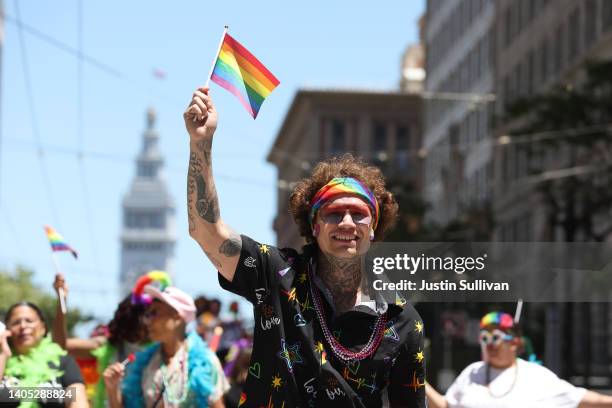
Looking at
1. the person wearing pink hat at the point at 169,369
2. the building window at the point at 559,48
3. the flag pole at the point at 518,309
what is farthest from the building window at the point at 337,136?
the flag pole at the point at 518,309

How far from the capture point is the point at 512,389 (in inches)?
314

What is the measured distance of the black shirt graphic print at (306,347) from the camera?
16.5ft

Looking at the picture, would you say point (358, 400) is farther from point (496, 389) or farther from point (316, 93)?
point (316, 93)

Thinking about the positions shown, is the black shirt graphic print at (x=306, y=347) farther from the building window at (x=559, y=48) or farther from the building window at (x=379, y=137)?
the building window at (x=379, y=137)

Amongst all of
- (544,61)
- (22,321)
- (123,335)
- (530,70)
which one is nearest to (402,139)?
(530,70)

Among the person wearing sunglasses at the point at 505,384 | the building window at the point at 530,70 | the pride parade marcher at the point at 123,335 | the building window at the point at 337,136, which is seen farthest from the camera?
the building window at the point at 337,136

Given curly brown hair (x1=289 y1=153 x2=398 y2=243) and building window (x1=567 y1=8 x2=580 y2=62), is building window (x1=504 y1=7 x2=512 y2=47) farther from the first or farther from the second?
curly brown hair (x1=289 y1=153 x2=398 y2=243)

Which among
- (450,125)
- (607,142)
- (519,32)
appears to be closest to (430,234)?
(519,32)

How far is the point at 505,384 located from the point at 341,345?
3.15m

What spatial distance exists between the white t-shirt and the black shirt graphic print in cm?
251

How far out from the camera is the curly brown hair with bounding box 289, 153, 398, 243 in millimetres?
5434

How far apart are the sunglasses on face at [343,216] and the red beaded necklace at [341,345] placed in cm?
20

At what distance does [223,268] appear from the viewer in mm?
5082

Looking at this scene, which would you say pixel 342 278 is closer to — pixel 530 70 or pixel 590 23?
pixel 590 23
